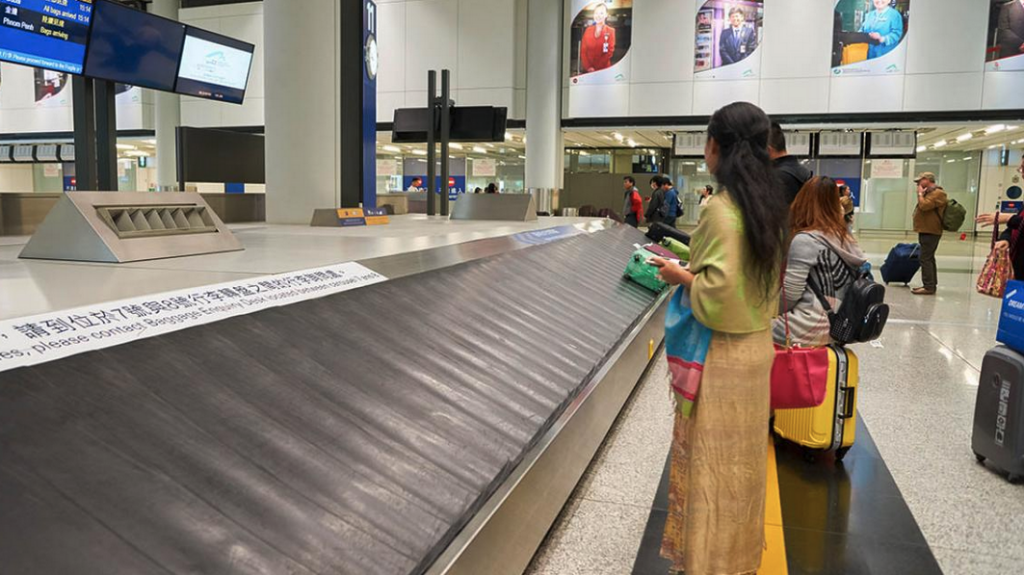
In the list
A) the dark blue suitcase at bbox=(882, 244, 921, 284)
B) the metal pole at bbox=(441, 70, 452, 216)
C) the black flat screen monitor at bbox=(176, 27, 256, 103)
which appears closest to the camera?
the black flat screen monitor at bbox=(176, 27, 256, 103)

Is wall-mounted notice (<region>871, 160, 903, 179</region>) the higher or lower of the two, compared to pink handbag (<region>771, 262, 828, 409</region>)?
higher

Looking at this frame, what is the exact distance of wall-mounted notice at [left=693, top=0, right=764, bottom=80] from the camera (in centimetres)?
1521

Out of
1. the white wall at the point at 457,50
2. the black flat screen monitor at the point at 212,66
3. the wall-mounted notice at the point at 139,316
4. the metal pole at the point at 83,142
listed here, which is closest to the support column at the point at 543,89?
the white wall at the point at 457,50

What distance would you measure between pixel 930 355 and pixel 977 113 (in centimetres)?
1044

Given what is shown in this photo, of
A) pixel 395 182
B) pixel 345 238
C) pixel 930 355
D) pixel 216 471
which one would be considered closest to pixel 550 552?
pixel 216 471

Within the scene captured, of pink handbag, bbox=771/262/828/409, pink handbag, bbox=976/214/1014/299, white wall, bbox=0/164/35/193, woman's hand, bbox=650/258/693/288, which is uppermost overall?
white wall, bbox=0/164/35/193

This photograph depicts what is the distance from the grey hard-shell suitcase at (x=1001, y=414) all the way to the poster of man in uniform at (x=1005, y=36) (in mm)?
13356

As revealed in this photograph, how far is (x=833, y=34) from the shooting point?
48.3 feet

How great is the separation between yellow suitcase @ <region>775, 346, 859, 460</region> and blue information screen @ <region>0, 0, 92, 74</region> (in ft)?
19.4

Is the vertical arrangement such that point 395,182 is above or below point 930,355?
above

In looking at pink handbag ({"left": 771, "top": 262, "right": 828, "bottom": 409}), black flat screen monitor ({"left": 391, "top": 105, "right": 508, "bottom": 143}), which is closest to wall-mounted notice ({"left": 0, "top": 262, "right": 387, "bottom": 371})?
pink handbag ({"left": 771, "top": 262, "right": 828, "bottom": 409})

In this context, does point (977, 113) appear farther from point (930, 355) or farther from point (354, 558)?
point (354, 558)

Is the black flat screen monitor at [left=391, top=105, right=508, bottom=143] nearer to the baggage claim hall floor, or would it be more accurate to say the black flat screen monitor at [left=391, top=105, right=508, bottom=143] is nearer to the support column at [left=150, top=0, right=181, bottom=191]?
the baggage claim hall floor

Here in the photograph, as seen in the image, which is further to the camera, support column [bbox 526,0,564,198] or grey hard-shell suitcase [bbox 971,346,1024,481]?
support column [bbox 526,0,564,198]
